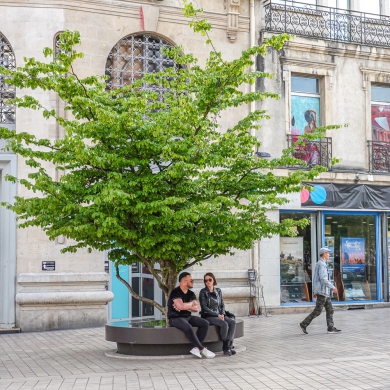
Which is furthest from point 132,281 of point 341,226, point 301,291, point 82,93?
point 82,93

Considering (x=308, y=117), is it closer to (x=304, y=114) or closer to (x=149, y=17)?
(x=304, y=114)

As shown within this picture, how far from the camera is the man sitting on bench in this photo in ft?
37.0

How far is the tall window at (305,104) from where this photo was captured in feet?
64.8

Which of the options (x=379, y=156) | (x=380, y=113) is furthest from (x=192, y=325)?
(x=380, y=113)

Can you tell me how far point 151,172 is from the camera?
11664 millimetres

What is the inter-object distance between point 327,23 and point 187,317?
460 inches

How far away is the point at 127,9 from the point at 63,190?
7681mm

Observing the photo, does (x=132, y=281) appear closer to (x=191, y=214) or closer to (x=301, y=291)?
(x=301, y=291)

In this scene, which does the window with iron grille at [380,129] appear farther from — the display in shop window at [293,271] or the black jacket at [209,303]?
the black jacket at [209,303]

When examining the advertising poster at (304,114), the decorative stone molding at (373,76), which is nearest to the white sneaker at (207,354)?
the advertising poster at (304,114)

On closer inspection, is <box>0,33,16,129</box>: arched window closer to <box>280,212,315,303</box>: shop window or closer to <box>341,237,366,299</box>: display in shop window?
<box>280,212,315,303</box>: shop window

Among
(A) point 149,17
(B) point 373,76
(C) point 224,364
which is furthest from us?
(B) point 373,76

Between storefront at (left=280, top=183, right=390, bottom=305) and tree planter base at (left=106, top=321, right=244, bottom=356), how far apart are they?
306 inches

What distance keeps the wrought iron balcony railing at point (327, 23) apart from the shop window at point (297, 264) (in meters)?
5.09
